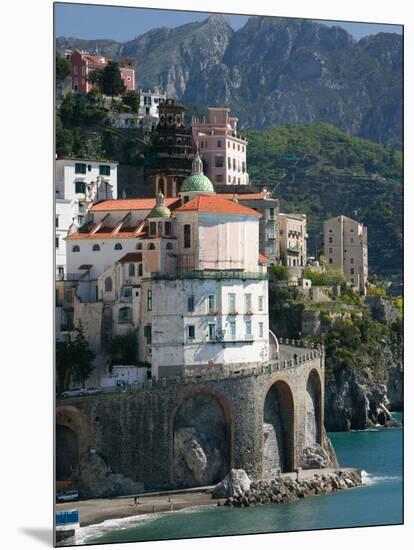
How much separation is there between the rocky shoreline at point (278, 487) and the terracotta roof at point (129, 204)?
23.0 ft

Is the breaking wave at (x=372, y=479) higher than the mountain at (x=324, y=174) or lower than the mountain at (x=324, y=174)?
lower

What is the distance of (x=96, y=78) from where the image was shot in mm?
51156

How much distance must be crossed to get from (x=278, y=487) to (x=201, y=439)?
1.88 metres

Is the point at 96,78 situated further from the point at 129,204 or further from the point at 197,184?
the point at 197,184

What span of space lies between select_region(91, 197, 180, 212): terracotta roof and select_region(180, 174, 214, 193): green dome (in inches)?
22.8

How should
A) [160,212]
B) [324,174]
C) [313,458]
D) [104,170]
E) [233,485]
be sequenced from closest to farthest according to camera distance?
[233,485]
[160,212]
[313,458]
[104,170]
[324,174]

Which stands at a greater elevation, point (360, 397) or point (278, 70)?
point (278, 70)

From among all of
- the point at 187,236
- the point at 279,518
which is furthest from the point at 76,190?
the point at 279,518

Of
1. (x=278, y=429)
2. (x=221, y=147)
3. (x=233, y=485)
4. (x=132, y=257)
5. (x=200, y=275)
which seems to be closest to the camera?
(x=233, y=485)

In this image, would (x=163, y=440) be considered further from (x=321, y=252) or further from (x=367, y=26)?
(x=321, y=252)

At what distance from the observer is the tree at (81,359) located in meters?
40.4

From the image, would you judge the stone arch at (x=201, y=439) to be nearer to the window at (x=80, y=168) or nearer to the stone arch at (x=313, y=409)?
the stone arch at (x=313, y=409)

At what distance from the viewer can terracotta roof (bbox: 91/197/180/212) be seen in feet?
141

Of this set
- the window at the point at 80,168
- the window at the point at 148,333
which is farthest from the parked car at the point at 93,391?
the window at the point at 80,168
